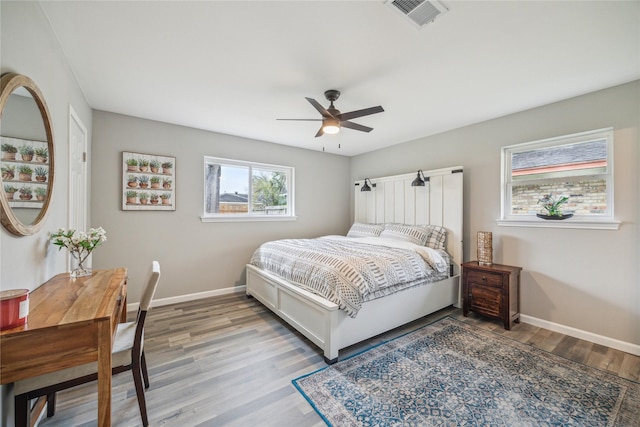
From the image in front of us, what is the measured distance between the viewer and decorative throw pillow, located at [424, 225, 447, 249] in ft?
11.8

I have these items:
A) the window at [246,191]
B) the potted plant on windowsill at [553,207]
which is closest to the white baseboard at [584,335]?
the potted plant on windowsill at [553,207]

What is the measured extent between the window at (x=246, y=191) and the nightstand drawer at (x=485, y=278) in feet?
9.51

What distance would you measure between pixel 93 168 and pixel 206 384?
2.84m

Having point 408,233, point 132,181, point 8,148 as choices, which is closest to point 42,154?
point 8,148

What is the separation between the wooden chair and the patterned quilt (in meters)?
1.37

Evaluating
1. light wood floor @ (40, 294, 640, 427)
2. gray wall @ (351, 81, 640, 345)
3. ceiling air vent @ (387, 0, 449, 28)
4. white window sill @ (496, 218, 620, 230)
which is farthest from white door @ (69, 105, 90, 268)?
white window sill @ (496, 218, 620, 230)

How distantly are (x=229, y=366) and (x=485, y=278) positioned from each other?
2.87 metres

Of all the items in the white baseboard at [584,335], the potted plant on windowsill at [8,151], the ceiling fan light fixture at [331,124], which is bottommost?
the white baseboard at [584,335]

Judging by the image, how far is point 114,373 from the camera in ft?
4.87

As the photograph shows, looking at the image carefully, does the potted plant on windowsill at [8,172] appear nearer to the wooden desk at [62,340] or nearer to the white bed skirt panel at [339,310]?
the wooden desk at [62,340]

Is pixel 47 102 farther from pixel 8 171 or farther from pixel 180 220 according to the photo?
pixel 180 220

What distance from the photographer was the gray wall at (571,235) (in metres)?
2.43

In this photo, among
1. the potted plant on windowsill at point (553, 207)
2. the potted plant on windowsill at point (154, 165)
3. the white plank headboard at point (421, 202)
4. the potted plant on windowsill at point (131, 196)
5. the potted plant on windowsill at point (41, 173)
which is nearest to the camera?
the potted plant on windowsill at point (41, 173)

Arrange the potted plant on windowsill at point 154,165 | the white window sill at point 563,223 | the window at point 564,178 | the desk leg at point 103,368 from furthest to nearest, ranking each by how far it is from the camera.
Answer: the potted plant on windowsill at point 154,165 → the window at point 564,178 → the white window sill at point 563,223 → the desk leg at point 103,368
